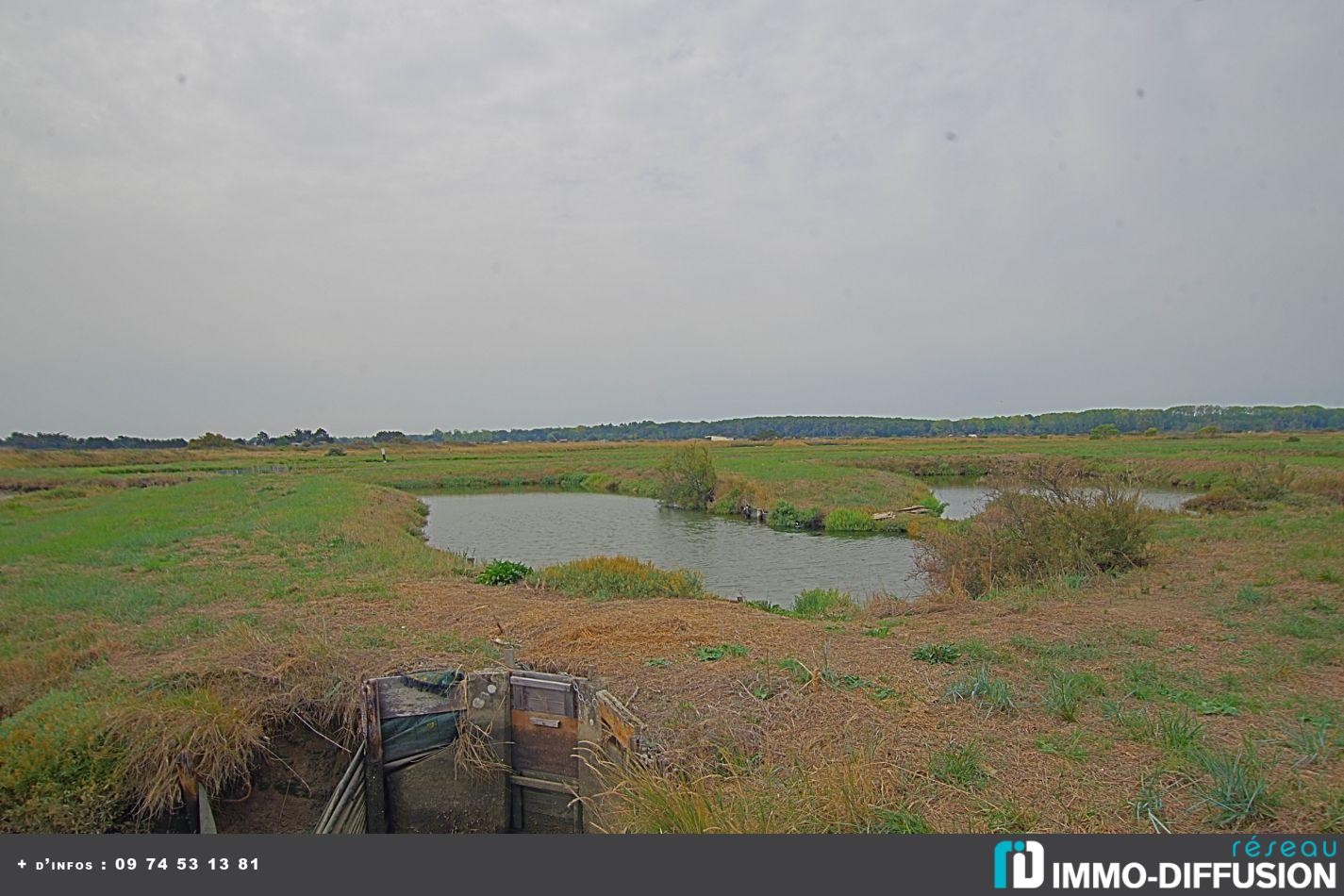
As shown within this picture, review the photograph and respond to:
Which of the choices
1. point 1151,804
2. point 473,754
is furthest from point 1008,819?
point 473,754

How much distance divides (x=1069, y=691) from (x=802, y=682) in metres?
2.19

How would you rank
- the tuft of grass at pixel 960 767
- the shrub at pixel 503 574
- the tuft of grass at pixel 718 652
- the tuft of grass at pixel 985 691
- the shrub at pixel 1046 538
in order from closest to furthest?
the tuft of grass at pixel 960 767 < the tuft of grass at pixel 985 691 < the tuft of grass at pixel 718 652 < the shrub at pixel 1046 538 < the shrub at pixel 503 574

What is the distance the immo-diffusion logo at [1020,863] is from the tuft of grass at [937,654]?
3760 millimetres

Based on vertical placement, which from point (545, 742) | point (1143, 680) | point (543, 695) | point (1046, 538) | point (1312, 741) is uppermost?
point (1046, 538)

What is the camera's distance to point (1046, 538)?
12656 mm

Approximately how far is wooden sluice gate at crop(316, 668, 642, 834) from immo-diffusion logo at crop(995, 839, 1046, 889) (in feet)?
13.3

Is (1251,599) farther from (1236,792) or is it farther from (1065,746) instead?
(1236,792)

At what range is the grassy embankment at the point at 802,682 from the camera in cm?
439

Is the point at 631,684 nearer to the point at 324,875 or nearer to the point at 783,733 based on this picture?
the point at 783,733

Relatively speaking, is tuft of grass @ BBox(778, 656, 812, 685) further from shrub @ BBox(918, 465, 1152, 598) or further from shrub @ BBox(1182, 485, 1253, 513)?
shrub @ BBox(1182, 485, 1253, 513)

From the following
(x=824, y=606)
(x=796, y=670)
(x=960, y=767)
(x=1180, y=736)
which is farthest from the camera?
(x=824, y=606)

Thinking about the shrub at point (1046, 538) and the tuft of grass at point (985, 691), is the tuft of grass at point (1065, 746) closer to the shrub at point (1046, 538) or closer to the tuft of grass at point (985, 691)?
the tuft of grass at point (985, 691)

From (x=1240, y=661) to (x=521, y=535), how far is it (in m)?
22.0

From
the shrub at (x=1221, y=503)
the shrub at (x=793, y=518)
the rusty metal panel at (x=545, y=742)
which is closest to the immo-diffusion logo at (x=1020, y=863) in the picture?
the rusty metal panel at (x=545, y=742)
